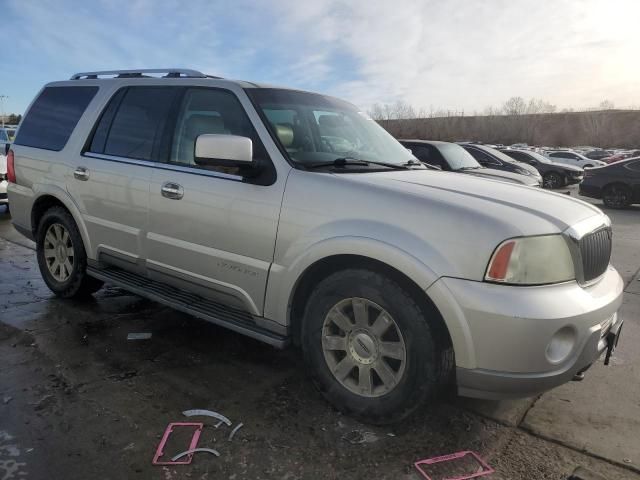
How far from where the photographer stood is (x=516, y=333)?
2.32 meters

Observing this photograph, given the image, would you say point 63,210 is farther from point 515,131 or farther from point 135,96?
point 515,131

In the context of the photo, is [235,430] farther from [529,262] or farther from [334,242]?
[529,262]

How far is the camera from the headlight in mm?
2371

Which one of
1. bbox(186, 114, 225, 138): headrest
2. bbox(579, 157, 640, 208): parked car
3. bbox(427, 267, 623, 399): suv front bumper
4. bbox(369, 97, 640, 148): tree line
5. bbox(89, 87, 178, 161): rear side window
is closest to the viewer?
bbox(427, 267, 623, 399): suv front bumper

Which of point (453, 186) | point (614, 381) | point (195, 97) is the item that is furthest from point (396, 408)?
point (195, 97)

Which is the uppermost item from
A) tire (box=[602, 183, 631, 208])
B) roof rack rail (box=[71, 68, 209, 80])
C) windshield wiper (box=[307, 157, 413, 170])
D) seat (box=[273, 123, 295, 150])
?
roof rack rail (box=[71, 68, 209, 80])

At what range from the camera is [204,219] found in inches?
130

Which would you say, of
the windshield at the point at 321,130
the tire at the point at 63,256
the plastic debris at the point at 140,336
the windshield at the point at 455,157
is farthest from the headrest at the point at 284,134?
the windshield at the point at 455,157

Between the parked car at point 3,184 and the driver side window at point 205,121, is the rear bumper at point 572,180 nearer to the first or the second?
the parked car at point 3,184

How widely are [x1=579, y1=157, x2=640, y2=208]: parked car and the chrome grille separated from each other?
1244 centimetres

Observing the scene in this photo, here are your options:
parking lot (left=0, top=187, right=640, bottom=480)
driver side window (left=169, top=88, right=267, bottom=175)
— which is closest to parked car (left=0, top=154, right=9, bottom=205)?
parking lot (left=0, top=187, right=640, bottom=480)

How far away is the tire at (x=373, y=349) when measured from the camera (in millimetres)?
Result: 2557

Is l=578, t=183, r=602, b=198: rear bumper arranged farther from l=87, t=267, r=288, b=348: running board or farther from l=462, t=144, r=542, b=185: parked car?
l=87, t=267, r=288, b=348: running board

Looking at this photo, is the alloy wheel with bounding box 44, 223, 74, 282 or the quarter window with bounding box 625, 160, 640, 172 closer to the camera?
the alloy wheel with bounding box 44, 223, 74, 282
